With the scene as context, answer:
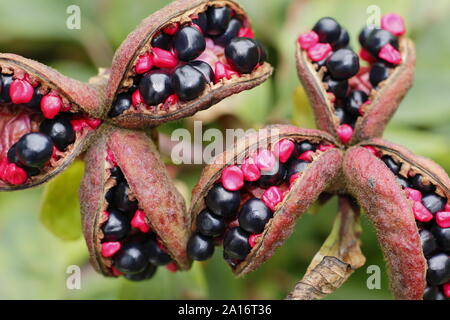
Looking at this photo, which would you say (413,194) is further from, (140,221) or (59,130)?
(59,130)

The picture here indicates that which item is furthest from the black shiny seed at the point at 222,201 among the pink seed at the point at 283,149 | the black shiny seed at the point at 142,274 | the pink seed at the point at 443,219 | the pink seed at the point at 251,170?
the pink seed at the point at 443,219

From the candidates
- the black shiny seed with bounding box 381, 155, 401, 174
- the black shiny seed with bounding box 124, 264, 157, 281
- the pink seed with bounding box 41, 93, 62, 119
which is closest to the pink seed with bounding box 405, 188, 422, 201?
the black shiny seed with bounding box 381, 155, 401, 174

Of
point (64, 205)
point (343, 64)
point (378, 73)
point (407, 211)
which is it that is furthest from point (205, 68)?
point (64, 205)

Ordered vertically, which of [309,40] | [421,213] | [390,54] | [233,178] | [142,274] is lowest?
[142,274]

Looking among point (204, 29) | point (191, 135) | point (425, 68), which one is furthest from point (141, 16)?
point (425, 68)

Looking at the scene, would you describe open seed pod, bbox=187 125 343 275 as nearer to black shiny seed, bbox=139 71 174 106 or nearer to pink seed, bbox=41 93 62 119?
black shiny seed, bbox=139 71 174 106

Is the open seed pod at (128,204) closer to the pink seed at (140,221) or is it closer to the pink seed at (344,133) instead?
the pink seed at (140,221)
